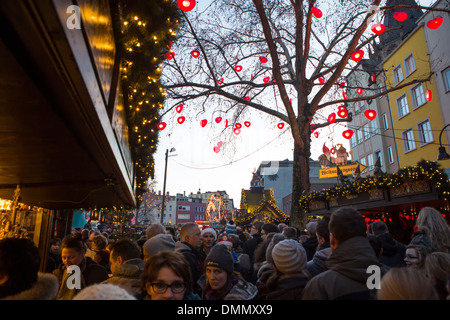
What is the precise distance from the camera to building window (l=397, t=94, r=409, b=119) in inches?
869

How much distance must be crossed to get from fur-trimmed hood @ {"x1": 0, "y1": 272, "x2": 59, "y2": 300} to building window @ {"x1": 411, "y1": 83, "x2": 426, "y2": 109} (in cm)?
2375

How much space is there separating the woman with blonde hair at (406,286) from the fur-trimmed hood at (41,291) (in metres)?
2.29

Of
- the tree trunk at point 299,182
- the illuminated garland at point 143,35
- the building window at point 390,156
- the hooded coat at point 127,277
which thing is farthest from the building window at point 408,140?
the hooded coat at point 127,277

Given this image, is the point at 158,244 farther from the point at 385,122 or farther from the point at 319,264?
the point at 385,122

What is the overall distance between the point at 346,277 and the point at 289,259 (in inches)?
20.9

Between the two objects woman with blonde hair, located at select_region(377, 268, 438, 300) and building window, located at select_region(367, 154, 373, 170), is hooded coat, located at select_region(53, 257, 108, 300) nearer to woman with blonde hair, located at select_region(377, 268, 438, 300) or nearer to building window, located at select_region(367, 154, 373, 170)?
woman with blonde hair, located at select_region(377, 268, 438, 300)

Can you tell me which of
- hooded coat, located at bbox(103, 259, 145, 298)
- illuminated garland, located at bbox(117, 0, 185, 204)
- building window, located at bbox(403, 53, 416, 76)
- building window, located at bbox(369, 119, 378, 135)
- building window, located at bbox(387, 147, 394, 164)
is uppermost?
building window, located at bbox(403, 53, 416, 76)

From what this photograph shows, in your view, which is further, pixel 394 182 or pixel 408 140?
pixel 408 140

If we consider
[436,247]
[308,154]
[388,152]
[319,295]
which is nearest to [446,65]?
[388,152]

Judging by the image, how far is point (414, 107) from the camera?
20875mm

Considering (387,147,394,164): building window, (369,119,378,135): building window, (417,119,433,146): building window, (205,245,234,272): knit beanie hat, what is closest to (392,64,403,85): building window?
(417,119,433,146): building window

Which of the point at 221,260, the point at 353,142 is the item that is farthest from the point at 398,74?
the point at 221,260
